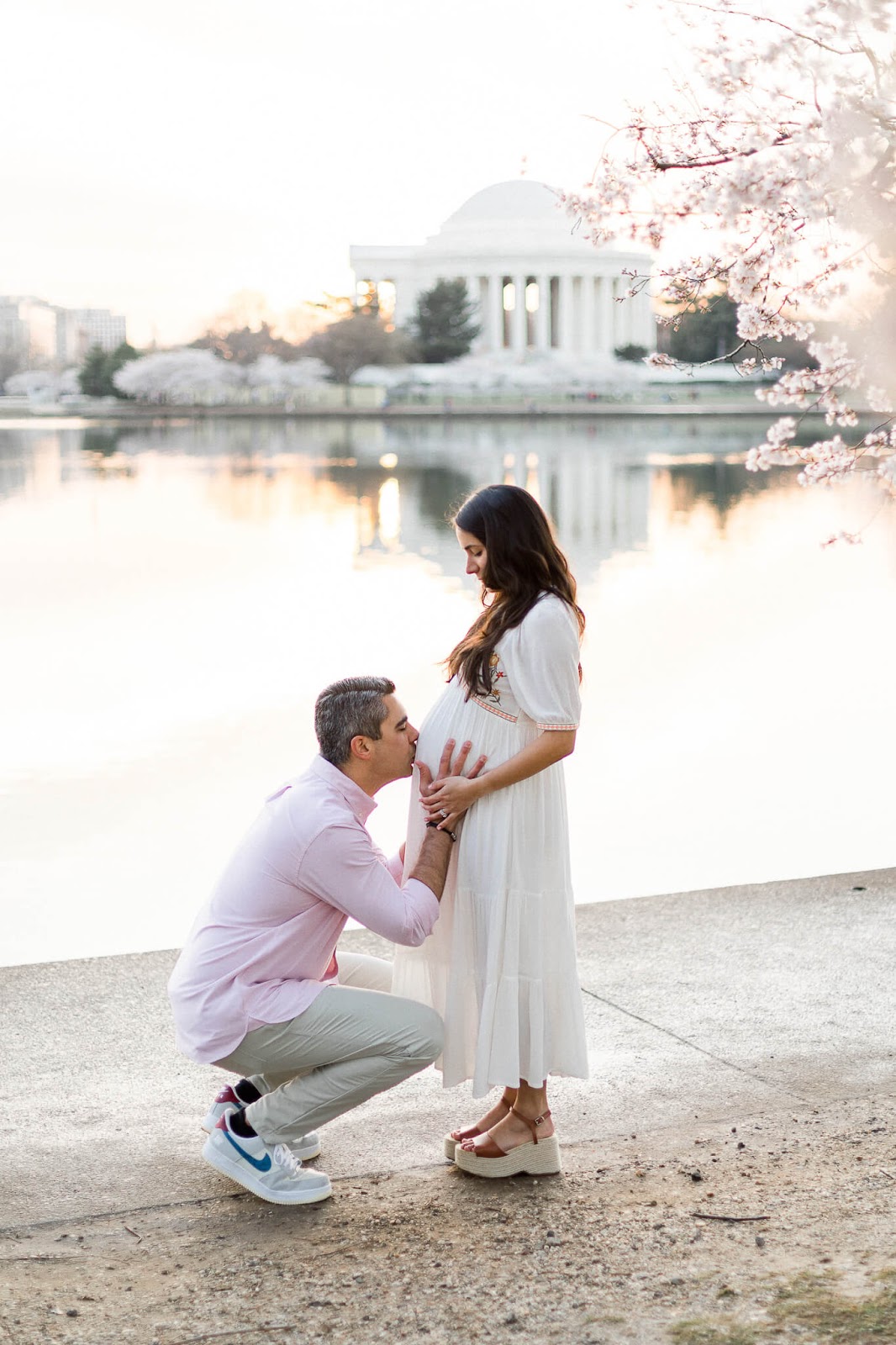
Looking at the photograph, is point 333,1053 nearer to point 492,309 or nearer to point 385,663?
point 385,663

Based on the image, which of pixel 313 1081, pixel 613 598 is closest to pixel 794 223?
pixel 313 1081

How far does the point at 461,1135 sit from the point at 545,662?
1.07 metres

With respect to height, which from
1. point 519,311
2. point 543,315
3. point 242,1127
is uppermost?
point 519,311

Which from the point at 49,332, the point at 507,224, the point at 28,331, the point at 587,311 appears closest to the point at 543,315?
the point at 587,311

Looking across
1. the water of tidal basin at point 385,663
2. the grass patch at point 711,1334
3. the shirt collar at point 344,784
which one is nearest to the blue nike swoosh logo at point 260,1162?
the shirt collar at point 344,784

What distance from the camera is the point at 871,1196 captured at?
321cm

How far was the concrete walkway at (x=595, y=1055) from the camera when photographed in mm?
3529

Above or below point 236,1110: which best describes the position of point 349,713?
above

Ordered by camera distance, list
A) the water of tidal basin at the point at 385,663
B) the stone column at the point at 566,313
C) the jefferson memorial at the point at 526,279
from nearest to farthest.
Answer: the water of tidal basin at the point at 385,663
the jefferson memorial at the point at 526,279
the stone column at the point at 566,313

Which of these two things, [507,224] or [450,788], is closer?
[450,788]

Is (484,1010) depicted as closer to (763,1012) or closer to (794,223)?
(763,1012)

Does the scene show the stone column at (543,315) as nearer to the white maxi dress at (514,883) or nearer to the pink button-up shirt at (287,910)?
the white maxi dress at (514,883)

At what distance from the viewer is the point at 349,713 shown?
3.15m

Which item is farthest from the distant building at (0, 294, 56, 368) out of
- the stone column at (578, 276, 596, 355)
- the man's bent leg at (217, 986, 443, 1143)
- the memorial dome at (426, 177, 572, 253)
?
the man's bent leg at (217, 986, 443, 1143)
